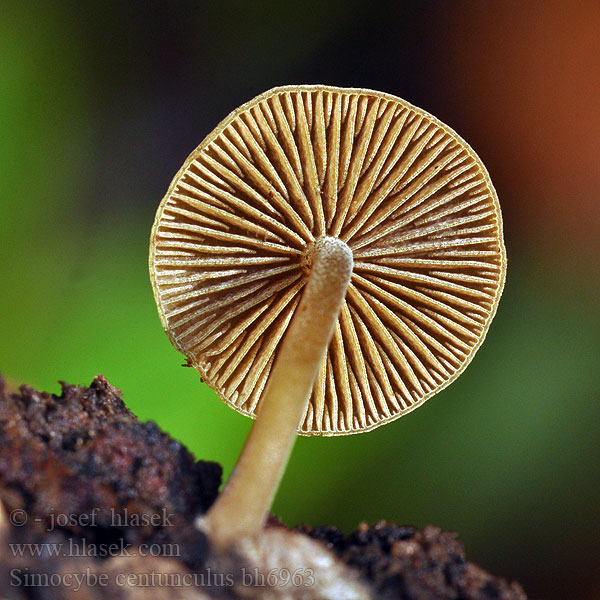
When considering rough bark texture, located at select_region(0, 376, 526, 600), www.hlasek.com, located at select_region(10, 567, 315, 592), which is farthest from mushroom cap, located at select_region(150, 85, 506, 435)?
www.hlasek.com, located at select_region(10, 567, 315, 592)

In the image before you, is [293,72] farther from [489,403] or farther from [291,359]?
[291,359]

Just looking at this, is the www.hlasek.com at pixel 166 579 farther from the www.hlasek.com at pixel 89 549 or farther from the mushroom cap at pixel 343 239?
the mushroom cap at pixel 343 239

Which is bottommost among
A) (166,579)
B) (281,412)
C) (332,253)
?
(166,579)

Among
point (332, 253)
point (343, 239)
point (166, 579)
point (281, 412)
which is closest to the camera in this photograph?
point (166, 579)

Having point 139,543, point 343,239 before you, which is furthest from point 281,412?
point 343,239

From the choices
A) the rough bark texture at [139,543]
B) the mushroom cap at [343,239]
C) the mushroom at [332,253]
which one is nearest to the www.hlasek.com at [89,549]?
the rough bark texture at [139,543]

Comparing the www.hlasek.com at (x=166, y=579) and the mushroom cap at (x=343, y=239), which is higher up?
the mushroom cap at (x=343, y=239)

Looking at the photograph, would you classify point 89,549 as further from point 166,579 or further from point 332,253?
point 332,253
